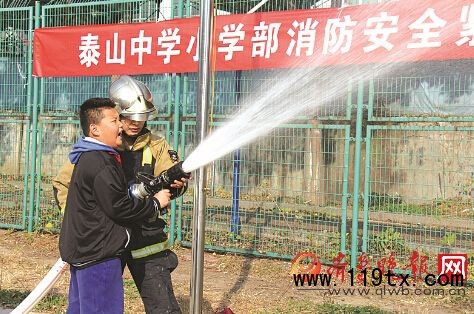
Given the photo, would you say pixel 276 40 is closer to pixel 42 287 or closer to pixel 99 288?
pixel 42 287

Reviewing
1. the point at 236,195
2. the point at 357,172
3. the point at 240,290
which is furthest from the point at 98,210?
the point at 236,195

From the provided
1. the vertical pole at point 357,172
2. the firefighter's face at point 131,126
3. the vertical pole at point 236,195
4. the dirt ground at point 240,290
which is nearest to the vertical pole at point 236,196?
the vertical pole at point 236,195

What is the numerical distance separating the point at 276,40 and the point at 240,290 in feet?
9.17

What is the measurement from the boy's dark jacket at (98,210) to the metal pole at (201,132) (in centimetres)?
29

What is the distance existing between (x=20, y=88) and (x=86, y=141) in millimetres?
6175

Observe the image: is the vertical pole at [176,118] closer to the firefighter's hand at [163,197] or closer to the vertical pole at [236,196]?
the vertical pole at [236,196]

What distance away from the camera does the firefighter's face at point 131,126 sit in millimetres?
3855

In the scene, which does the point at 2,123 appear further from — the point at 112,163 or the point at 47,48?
the point at 112,163

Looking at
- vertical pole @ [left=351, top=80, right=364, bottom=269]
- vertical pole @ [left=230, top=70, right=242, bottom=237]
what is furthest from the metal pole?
vertical pole @ [left=230, top=70, right=242, bottom=237]

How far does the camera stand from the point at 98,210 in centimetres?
347

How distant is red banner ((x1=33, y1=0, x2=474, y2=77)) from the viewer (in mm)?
6066

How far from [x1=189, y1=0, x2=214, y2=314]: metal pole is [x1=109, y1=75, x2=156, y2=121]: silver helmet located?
0.40 meters

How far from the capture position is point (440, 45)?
19.9ft

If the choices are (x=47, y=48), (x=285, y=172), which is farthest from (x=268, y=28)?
(x=47, y=48)
